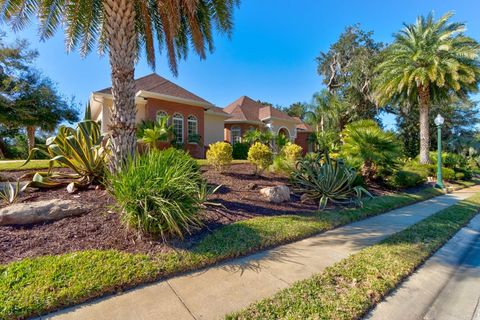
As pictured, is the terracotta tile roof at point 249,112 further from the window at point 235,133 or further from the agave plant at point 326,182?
the agave plant at point 326,182

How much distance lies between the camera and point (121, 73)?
20.6ft

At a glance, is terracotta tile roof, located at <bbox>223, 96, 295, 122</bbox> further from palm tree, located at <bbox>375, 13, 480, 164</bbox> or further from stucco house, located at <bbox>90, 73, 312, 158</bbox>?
palm tree, located at <bbox>375, 13, 480, 164</bbox>

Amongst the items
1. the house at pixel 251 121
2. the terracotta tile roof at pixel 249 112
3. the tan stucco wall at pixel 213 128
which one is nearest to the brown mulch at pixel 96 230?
the tan stucco wall at pixel 213 128

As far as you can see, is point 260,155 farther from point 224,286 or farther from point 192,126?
point 192,126

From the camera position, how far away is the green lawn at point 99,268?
9.13 feet

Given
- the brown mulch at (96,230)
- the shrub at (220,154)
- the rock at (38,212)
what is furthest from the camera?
the shrub at (220,154)

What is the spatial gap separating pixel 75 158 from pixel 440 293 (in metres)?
8.36

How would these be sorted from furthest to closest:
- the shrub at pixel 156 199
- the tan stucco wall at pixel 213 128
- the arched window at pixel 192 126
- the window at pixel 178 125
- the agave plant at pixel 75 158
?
the tan stucco wall at pixel 213 128 < the arched window at pixel 192 126 < the window at pixel 178 125 < the agave plant at pixel 75 158 < the shrub at pixel 156 199

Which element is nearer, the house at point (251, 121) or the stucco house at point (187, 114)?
the stucco house at point (187, 114)

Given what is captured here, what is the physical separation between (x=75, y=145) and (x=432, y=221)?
10.2 m

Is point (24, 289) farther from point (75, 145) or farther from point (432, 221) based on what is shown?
point (432, 221)

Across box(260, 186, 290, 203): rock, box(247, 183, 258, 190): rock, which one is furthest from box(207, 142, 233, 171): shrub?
box(260, 186, 290, 203): rock

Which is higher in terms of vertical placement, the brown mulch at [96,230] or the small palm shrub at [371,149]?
the small palm shrub at [371,149]

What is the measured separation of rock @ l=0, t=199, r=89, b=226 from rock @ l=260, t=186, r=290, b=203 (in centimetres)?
476
